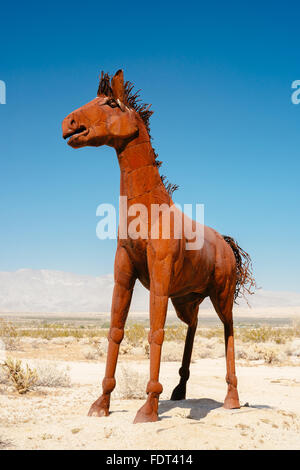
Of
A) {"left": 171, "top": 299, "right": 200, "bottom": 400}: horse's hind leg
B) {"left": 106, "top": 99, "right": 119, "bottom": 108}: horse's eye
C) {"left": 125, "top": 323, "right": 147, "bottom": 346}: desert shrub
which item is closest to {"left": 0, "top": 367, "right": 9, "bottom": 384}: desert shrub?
{"left": 171, "top": 299, "right": 200, "bottom": 400}: horse's hind leg

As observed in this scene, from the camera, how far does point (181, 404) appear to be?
24.6 feet

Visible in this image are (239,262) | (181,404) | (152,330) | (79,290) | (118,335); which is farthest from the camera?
(79,290)

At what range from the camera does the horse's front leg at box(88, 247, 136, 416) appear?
632 cm

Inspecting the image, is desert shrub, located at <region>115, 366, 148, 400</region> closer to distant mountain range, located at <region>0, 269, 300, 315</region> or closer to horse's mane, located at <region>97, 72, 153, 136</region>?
horse's mane, located at <region>97, 72, 153, 136</region>

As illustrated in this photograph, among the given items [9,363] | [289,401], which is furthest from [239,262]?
[9,363]

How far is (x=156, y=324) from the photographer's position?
582cm

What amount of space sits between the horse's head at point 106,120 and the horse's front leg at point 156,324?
6.02ft

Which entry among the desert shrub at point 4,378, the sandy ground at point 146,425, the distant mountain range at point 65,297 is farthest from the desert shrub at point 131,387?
the distant mountain range at point 65,297

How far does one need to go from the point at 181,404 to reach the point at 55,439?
281 cm

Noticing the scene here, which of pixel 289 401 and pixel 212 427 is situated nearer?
pixel 212 427

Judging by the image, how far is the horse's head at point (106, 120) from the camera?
6.07 metres

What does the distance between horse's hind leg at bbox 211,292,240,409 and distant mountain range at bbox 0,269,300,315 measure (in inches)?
5099
